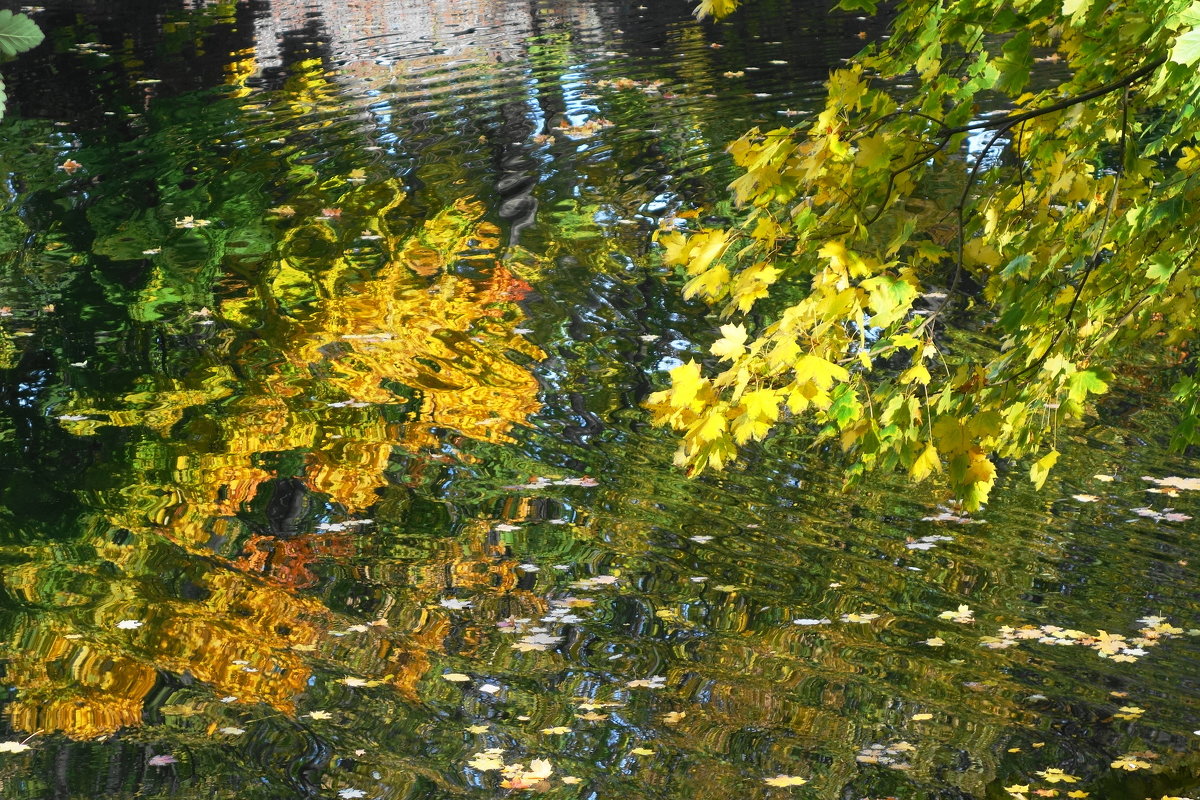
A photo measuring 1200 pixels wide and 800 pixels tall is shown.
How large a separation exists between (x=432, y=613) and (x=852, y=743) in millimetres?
1868

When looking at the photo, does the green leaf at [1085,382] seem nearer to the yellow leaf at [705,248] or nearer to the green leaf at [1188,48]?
the yellow leaf at [705,248]

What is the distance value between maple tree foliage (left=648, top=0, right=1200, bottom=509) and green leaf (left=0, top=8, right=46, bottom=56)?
2176mm

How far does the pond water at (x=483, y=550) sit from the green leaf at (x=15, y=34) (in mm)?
3594

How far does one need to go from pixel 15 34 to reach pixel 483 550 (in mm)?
5076

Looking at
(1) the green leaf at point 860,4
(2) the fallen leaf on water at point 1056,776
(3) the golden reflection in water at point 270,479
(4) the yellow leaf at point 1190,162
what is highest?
(1) the green leaf at point 860,4

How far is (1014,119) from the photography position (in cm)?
393

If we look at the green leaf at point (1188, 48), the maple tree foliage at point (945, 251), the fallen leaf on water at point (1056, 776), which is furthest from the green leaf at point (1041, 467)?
the green leaf at point (1188, 48)

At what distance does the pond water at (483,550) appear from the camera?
4770 millimetres

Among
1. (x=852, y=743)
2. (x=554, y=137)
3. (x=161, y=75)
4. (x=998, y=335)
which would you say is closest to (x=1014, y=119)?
(x=852, y=743)

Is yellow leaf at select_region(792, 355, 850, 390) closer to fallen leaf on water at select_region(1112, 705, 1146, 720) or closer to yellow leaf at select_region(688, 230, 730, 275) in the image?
yellow leaf at select_region(688, 230, 730, 275)

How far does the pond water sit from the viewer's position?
4.77 meters

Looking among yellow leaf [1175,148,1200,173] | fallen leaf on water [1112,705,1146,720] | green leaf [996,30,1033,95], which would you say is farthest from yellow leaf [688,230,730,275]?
fallen leaf on water [1112,705,1146,720]

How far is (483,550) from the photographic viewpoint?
622cm

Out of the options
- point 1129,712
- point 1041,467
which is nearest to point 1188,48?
point 1041,467
